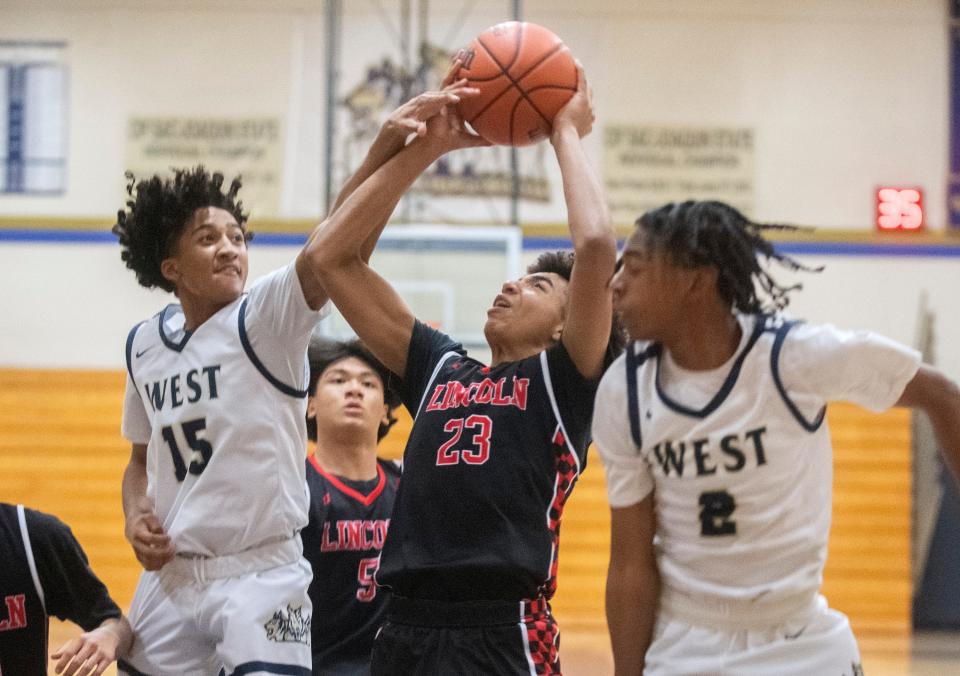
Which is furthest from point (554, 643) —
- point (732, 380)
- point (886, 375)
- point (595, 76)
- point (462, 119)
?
point (595, 76)

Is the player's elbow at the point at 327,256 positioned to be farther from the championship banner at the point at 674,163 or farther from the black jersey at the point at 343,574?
the championship banner at the point at 674,163

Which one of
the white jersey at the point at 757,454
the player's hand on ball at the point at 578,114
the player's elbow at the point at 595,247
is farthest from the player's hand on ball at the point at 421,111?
the white jersey at the point at 757,454

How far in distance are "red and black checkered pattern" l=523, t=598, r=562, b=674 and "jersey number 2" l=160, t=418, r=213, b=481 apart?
1.05 metres

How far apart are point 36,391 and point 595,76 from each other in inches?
246

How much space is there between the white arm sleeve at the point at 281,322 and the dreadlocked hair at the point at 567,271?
701 mm

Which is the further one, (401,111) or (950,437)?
(401,111)

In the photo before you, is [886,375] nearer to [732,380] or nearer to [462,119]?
[732,380]

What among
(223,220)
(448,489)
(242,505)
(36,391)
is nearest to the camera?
(448,489)

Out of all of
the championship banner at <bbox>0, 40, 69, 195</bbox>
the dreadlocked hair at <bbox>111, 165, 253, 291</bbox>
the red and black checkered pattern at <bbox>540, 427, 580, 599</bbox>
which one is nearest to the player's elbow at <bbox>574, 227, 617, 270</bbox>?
the red and black checkered pattern at <bbox>540, 427, 580, 599</bbox>

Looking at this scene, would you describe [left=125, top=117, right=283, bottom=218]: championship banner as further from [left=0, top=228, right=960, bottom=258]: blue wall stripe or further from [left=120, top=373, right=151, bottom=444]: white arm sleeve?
[left=120, top=373, right=151, bottom=444]: white arm sleeve

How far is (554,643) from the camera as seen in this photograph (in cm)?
303

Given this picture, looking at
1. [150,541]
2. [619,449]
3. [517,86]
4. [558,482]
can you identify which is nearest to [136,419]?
[150,541]

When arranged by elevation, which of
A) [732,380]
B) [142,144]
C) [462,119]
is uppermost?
[142,144]

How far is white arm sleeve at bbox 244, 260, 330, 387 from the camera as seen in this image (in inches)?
136
